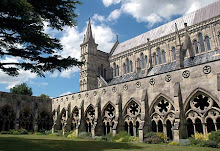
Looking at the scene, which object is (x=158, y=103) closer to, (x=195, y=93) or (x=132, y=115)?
(x=132, y=115)

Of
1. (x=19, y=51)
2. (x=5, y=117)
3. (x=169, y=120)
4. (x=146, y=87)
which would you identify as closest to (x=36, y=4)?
(x=19, y=51)

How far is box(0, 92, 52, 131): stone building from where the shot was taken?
26406mm

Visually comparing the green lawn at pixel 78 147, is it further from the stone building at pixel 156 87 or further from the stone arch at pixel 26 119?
the stone arch at pixel 26 119

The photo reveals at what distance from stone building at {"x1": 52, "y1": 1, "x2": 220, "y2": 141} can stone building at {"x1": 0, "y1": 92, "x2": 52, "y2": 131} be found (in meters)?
2.56

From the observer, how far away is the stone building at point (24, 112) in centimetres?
2641

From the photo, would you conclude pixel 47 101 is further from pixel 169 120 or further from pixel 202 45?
pixel 202 45

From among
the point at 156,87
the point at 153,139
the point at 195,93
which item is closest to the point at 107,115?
the point at 156,87

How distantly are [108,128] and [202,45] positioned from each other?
18.5 metres

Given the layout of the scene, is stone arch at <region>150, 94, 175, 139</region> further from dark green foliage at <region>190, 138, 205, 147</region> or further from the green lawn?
the green lawn

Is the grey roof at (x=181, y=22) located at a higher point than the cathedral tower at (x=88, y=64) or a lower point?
higher

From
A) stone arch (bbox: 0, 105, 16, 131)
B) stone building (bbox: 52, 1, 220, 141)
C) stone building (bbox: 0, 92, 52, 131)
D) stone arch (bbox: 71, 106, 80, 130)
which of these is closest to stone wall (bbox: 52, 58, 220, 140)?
stone building (bbox: 52, 1, 220, 141)

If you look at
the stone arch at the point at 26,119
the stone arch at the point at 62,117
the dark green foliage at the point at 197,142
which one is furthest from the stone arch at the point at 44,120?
the dark green foliage at the point at 197,142

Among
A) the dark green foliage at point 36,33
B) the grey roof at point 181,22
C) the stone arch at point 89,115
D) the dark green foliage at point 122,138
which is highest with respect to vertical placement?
the grey roof at point 181,22

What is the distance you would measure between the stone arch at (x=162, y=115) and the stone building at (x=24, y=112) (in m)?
19.0
